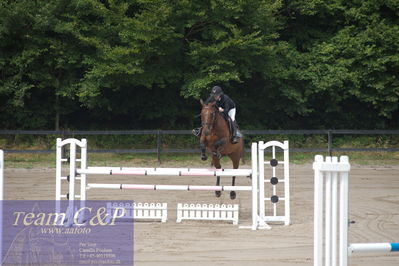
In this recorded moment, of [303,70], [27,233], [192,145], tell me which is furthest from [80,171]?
[303,70]

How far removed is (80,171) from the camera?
888 cm

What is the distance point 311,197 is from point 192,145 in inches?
381

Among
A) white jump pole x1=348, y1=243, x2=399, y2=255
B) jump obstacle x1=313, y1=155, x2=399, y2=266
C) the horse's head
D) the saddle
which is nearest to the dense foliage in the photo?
the saddle

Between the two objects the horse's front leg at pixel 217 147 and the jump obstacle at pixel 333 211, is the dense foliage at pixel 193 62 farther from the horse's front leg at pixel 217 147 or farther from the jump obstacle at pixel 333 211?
the jump obstacle at pixel 333 211

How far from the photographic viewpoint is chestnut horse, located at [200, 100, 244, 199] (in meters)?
9.66

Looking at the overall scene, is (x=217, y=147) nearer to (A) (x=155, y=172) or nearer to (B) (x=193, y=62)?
(A) (x=155, y=172)

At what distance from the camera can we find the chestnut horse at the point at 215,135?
9664 mm

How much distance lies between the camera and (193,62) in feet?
65.9

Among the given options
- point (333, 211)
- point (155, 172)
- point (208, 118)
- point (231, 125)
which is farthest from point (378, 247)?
point (231, 125)

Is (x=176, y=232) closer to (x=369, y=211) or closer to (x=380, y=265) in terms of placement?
(x=380, y=265)

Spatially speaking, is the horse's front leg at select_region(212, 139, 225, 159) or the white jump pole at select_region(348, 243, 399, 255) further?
the horse's front leg at select_region(212, 139, 225, 159)

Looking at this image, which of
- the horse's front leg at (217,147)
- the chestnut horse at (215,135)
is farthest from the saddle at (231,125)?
the horse's front leg at (217,147)

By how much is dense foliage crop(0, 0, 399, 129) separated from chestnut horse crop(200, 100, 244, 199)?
8.61 metres

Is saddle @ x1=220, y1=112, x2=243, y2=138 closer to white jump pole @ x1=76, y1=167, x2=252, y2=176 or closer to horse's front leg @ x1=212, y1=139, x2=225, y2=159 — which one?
horse's front leg @ x1=212, y1=139, x2=225, y2=159
